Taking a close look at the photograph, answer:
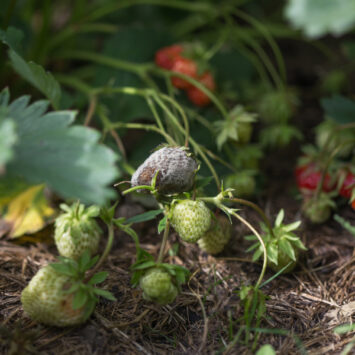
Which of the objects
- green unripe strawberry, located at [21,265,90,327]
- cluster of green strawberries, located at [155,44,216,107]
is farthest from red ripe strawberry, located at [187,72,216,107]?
green unripe strawberry, located at [21,265,90,327]

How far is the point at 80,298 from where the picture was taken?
856mm

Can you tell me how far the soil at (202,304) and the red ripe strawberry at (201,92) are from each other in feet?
1.57

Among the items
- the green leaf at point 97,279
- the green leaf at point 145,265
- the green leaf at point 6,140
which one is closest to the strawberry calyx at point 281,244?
the green leaf at point 145,265

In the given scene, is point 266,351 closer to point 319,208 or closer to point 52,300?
point 52,300

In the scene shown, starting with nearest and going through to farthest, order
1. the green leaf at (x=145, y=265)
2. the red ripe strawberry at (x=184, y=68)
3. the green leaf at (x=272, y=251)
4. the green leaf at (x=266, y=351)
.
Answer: the green leaf at (x=266, y=351)
the green leaf at (x=145, y=265)
the green leaf at (x=272, y=251)
the red ripe strawberry at (x=184, y=68)

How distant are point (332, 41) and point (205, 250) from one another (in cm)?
170

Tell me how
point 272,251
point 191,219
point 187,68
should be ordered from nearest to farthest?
point 191,219, point 272,251, point 187,68

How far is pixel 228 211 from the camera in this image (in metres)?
0.96

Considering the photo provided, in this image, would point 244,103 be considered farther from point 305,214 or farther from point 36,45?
point 36,45

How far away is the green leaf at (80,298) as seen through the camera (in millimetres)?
848

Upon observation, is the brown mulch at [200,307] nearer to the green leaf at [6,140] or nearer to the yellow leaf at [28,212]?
the yellow leaf at [28,212]

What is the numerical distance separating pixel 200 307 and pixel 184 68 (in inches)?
34.0

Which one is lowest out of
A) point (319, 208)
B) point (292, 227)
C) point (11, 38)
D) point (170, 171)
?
point (319, 208)

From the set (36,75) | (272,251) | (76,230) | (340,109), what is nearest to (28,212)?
(76,230)
